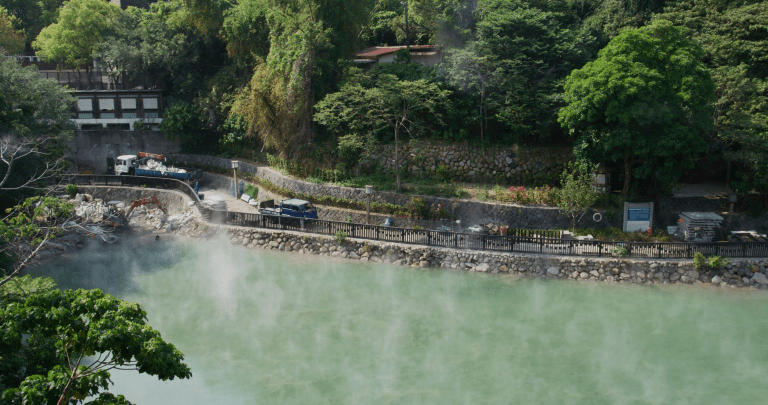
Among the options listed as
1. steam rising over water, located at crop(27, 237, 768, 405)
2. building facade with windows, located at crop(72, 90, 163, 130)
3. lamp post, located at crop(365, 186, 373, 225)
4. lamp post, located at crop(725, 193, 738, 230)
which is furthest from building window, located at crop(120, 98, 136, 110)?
lamp post, located at crop(725, 193, 738, 230)

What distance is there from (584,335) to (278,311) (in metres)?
9.02

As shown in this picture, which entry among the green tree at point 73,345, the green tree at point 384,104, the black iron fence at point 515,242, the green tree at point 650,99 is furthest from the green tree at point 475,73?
the green tree at point 73,345

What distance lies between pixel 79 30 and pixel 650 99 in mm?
34623

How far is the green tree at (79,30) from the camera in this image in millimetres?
38875

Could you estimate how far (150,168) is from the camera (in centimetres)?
3247

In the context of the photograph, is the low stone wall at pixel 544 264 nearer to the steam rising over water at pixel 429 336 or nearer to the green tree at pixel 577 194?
the steam rising over water at pixel 429 336

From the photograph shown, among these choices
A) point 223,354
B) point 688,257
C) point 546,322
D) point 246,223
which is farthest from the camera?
point 246,223

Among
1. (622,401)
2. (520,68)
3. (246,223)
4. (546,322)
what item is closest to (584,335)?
(546,322)

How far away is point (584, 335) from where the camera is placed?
1708 centimetres

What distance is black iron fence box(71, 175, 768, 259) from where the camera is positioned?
20.3 m

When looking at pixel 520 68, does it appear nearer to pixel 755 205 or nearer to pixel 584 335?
pixel 755 205

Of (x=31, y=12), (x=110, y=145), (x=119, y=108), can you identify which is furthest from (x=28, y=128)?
(x=31, y=12)

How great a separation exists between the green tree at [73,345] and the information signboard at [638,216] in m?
17.3

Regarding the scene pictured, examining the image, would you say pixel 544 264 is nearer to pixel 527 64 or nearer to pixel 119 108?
pixel 527 64
